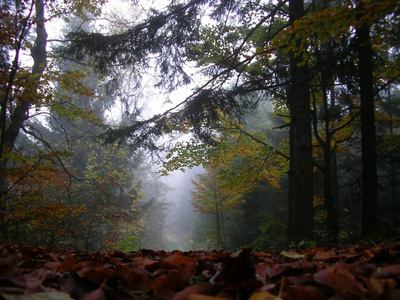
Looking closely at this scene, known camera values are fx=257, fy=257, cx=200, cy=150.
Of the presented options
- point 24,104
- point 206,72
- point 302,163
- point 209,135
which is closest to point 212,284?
point 302,163

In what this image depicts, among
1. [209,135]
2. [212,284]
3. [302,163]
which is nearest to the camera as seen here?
[212,284]

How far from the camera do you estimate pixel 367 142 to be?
21.2 ft

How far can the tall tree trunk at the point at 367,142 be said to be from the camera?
611 centimetres

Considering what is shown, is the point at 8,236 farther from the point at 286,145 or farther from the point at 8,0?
the point at 286,145

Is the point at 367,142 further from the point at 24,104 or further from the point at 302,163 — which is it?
the point at 24,104

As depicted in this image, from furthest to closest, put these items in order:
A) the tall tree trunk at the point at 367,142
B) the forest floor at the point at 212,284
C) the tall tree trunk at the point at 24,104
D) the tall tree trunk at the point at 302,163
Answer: the tall tree trunk at the point at 24,104 < the tall tree trunk at the point at 367,142 < the tall tree trunk at the point at 302,163 < the forest floor at the point at 212,284

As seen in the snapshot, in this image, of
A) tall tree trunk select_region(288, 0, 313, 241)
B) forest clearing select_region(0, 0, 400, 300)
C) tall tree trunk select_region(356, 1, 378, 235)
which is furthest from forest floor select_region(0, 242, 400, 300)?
tall tree trunk select_region(356, 1, 378, 235)

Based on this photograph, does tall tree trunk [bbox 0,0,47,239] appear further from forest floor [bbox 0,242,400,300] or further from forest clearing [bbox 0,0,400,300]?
forest floor [bbox 0,242,400,300]

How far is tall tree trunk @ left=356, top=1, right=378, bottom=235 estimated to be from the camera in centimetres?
611

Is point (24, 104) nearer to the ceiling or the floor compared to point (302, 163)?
nearer to the ceiling

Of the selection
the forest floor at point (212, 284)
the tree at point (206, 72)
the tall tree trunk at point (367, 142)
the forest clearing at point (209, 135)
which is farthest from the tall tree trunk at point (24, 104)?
the tall tree trunk at point (367, 142)

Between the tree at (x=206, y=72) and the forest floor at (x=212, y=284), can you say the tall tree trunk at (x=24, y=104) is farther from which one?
the forest floor at (x=212, y=284)

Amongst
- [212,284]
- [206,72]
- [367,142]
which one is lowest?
[212,284]

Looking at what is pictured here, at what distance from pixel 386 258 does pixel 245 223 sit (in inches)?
748
